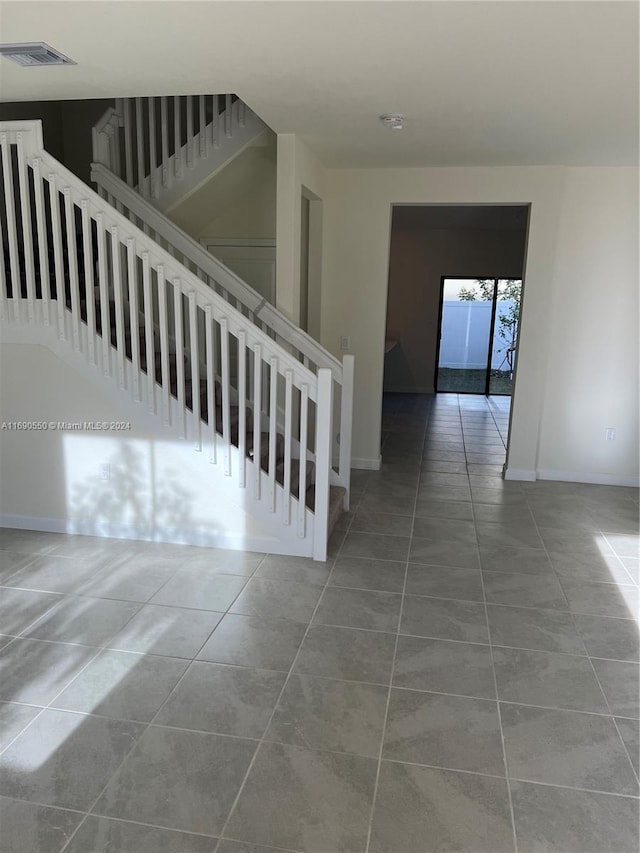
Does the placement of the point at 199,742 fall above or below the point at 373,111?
below

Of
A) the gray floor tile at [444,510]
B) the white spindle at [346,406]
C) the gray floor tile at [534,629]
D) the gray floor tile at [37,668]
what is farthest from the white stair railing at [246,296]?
the gray floor tile at [37,668]

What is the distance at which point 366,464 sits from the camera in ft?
19.4

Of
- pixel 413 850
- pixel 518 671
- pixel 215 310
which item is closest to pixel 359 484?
pixel 215 310

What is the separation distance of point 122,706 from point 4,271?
2747mm

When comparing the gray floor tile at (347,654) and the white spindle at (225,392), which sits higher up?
the white spindle at (225,392)

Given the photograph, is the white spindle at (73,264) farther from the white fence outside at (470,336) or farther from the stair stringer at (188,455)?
the white fence outside at (470,336)

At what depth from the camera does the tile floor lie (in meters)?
1.97

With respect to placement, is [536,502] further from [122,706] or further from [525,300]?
[122,706]

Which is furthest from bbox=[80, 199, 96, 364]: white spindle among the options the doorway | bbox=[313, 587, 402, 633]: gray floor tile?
the doorway

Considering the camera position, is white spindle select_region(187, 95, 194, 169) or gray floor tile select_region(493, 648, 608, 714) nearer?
gray floor tile select_region(493, 648, 608, 714)

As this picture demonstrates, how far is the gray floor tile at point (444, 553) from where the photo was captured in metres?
3.88

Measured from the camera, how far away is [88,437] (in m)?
4.03

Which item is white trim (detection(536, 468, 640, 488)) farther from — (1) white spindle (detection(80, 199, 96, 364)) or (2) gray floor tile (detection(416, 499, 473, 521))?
(1) white spindle (detection(80, 199, 96, 364))

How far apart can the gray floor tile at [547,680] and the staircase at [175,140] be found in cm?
380
